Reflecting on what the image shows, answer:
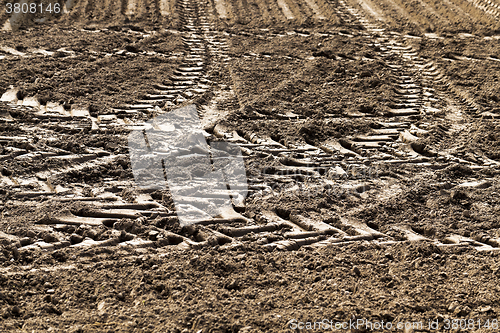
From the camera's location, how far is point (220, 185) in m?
4.31

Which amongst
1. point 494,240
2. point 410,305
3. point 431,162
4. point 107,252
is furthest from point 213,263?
point 431,162

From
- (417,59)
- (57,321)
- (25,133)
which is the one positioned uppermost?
(417,59)

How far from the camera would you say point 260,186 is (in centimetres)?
435

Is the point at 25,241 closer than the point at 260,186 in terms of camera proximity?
Yes

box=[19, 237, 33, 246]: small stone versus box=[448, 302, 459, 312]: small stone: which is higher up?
box=[448, 302, 459, 312]: small stone

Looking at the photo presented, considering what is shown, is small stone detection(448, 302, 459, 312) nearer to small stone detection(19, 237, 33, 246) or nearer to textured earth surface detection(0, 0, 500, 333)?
textured earth surface detection(0, 0, 500, 333)

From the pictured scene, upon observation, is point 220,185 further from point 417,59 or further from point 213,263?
point 417,59

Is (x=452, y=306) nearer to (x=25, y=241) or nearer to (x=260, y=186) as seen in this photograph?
(x=260, y=186)

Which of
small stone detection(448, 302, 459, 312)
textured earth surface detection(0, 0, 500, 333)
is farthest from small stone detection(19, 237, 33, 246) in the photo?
small stone detection(448, 302, 459, 312)

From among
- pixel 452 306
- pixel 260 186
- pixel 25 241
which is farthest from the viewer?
pixel 260 186

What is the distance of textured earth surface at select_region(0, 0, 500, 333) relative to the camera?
115 inches

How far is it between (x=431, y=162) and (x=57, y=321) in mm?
4018

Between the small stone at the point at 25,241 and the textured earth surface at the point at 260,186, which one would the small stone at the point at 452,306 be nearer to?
the textured earth surface at the point at 260,186

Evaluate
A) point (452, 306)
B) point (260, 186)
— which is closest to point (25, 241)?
point (260, 186)
